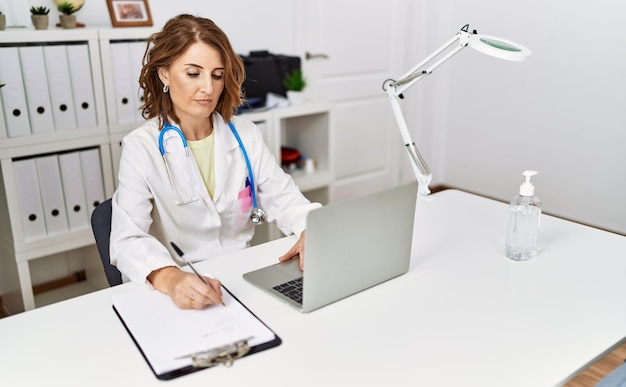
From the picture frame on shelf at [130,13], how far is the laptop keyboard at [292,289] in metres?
1.69

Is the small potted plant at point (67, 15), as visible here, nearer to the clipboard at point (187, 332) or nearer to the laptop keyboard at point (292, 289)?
the clipboard at point (187, 332)

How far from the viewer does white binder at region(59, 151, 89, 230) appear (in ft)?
7.47

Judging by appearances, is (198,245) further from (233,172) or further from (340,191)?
(340,191)

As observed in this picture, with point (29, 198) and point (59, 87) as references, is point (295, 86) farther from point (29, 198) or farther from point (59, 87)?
point (29, 198)

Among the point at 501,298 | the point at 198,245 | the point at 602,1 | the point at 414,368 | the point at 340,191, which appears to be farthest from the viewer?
the point at 340,191

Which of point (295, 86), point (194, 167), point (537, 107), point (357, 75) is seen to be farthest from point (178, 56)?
point (537, 107)

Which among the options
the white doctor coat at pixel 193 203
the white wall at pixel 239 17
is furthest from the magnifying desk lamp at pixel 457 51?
the white wall at pixel 239 17

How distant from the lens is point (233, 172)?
64.8 inches

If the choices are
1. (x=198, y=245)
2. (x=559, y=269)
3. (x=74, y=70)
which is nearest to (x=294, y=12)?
(x=74, y=70)

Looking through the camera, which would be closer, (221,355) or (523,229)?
(221,355)

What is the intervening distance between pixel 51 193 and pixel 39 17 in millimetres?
635

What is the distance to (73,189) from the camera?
7.57 ft

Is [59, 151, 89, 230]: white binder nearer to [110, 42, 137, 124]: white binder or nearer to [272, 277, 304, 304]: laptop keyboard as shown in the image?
[110, 42, 137, 124]: white binder

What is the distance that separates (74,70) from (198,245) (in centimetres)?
102
